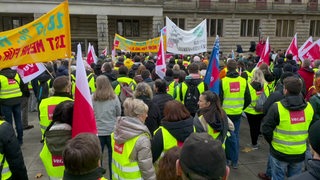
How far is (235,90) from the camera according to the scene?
5402 millimetres

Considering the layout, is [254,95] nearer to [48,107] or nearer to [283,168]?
[283,168]

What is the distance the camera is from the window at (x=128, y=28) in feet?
104

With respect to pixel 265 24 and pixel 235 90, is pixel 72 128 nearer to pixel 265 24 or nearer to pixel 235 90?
pixel 235 90

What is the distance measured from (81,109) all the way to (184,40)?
22.9ft

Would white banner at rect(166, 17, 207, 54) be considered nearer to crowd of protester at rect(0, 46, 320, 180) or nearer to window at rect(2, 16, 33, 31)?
crowd of protester at rect(0, 46, 320, 180)

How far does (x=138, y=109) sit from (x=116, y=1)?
26.4m

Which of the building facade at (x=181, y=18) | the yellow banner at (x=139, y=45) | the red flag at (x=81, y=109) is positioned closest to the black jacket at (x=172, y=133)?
the red flag at (x=81, y=109)

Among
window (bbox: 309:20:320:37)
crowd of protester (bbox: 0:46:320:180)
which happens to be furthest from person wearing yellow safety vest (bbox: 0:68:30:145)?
window (bbox: 309:20:320:37)

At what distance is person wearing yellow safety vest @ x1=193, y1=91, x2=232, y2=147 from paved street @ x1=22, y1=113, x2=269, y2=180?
165 cm

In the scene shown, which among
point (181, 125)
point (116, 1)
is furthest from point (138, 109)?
point (116, 1)

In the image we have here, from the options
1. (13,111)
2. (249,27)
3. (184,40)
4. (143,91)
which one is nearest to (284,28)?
(249,27)

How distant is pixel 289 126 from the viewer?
12.3 feet

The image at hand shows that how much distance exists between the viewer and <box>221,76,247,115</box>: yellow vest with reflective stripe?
5.40 meters

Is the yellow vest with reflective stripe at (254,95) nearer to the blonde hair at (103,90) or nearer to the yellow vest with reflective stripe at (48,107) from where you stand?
the blonde hair at (103,90)
